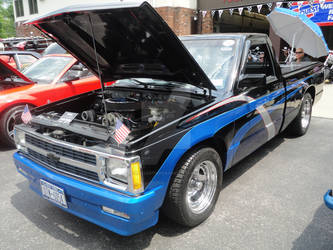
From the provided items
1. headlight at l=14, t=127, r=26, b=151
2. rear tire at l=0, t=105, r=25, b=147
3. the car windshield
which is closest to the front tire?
headlight at l=14, t=127, r=26, b=151

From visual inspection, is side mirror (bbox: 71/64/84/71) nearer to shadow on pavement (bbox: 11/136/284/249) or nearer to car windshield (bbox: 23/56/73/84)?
car windshield (bbox: 23/56/73/84)

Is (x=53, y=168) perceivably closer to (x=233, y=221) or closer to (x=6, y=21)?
(x=233, y=221)

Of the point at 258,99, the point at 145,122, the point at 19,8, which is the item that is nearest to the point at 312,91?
the point at 258,99

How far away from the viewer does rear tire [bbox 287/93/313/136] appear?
15.8 feet

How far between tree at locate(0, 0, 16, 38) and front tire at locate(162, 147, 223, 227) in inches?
1975

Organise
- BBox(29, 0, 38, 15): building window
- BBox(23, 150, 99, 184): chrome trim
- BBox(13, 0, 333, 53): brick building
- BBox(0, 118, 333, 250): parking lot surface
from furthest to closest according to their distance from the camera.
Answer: BBox(29, 0, 38, 15): building window, BBox(13, 0, 333, 53): brick building, BBox(0, 118, 333, 250): parking lot surface, BBox(23, 150, 99, 184): chrome trim

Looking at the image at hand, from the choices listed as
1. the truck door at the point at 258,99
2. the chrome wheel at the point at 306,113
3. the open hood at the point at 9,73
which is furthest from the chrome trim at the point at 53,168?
the chrome wheel at the point at 306,113

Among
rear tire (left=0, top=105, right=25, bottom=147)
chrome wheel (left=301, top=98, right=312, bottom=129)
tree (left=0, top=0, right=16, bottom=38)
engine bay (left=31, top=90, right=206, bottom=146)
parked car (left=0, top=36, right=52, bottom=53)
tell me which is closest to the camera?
engine bay (left=31, top=90, right=206, bottom=146)

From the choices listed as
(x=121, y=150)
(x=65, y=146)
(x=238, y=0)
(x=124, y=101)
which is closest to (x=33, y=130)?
(x=65, y=146)

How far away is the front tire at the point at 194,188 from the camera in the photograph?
230 centimetres

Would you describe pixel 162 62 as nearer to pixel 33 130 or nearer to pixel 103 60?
pixel 103 60

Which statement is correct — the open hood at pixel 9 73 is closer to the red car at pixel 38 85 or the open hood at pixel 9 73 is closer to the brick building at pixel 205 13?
the red car at pixel 38 85

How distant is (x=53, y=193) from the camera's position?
7.66 ft

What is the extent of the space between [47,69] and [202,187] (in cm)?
437
